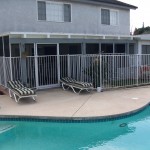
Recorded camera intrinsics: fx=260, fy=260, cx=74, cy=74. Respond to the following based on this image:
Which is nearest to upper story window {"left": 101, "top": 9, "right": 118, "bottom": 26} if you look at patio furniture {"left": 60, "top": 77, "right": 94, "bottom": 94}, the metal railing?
the metal railing

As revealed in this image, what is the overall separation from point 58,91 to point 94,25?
7938mm

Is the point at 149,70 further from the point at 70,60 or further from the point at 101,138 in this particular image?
the point at 101,138

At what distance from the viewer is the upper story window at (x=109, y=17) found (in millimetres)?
21656

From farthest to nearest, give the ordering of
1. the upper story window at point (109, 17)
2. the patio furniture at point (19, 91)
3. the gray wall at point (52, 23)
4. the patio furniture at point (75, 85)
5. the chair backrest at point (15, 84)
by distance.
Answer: the upper story window at point (109, 17)
the gray wall at point (52, 23)
the patio furniture at point (75, 85)
the chair backrest at point (15, 84)
the patio furniture at point (19, 91)

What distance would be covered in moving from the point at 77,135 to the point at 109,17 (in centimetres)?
1472

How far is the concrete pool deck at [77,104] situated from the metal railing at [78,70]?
1.07 meters

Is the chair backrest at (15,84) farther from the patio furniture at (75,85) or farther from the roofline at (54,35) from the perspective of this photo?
the patio furniture at (75,85)

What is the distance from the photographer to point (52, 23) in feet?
60.5

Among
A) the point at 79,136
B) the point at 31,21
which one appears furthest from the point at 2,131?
the point at 31,21

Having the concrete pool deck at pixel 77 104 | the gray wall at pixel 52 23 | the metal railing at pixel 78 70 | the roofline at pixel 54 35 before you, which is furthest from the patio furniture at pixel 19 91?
the gray wall at pixel 52 23

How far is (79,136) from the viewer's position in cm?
933

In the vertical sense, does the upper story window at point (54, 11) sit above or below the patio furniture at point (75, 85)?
above

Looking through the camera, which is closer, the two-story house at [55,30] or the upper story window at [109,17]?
the two-story house at [55,30]

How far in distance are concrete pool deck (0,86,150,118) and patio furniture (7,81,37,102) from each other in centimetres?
32
